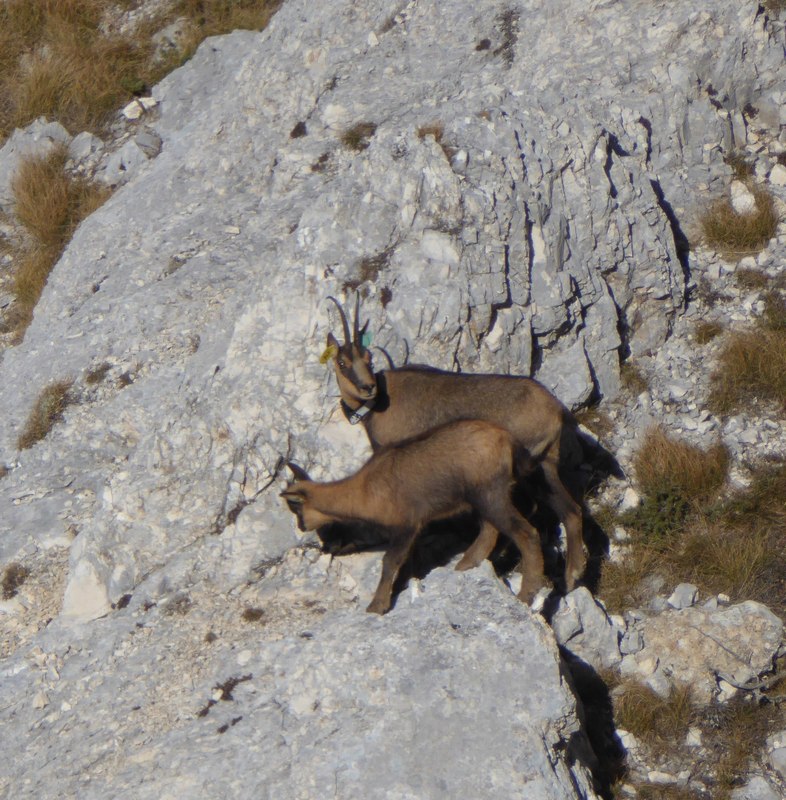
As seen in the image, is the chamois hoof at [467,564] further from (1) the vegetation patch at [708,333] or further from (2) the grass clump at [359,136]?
(2) the grass clump at [359,136]

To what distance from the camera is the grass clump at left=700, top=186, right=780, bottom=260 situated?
9430 millimetres

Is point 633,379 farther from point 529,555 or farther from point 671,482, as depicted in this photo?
point 529,555

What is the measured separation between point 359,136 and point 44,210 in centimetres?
409

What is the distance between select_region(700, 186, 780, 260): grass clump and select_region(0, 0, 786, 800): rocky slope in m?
0.17

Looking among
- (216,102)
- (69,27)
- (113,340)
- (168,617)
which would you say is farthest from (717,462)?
(69,27)

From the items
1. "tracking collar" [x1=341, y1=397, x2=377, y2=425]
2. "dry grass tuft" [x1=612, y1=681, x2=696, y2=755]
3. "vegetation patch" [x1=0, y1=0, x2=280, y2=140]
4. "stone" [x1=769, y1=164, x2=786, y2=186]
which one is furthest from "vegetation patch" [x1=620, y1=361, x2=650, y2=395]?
"vegetation patch" [x1=0, y1=0, x2=280, y2=140]

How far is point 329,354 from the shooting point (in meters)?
7.84

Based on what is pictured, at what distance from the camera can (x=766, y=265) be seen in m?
9.31

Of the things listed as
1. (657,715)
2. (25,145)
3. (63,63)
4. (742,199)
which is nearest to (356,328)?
(657,715)

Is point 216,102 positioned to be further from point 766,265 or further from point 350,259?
point 766,265

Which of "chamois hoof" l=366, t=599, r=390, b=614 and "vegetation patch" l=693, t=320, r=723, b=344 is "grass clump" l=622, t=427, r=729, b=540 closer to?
"vegetation patch" l=693, t=320, r=723, b=344

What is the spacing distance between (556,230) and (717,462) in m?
2.23

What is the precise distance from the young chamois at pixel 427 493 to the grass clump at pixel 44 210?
572cm

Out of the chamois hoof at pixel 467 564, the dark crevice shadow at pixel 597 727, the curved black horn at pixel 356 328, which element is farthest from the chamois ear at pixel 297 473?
the dark crevice shadow at pixel 597 727
